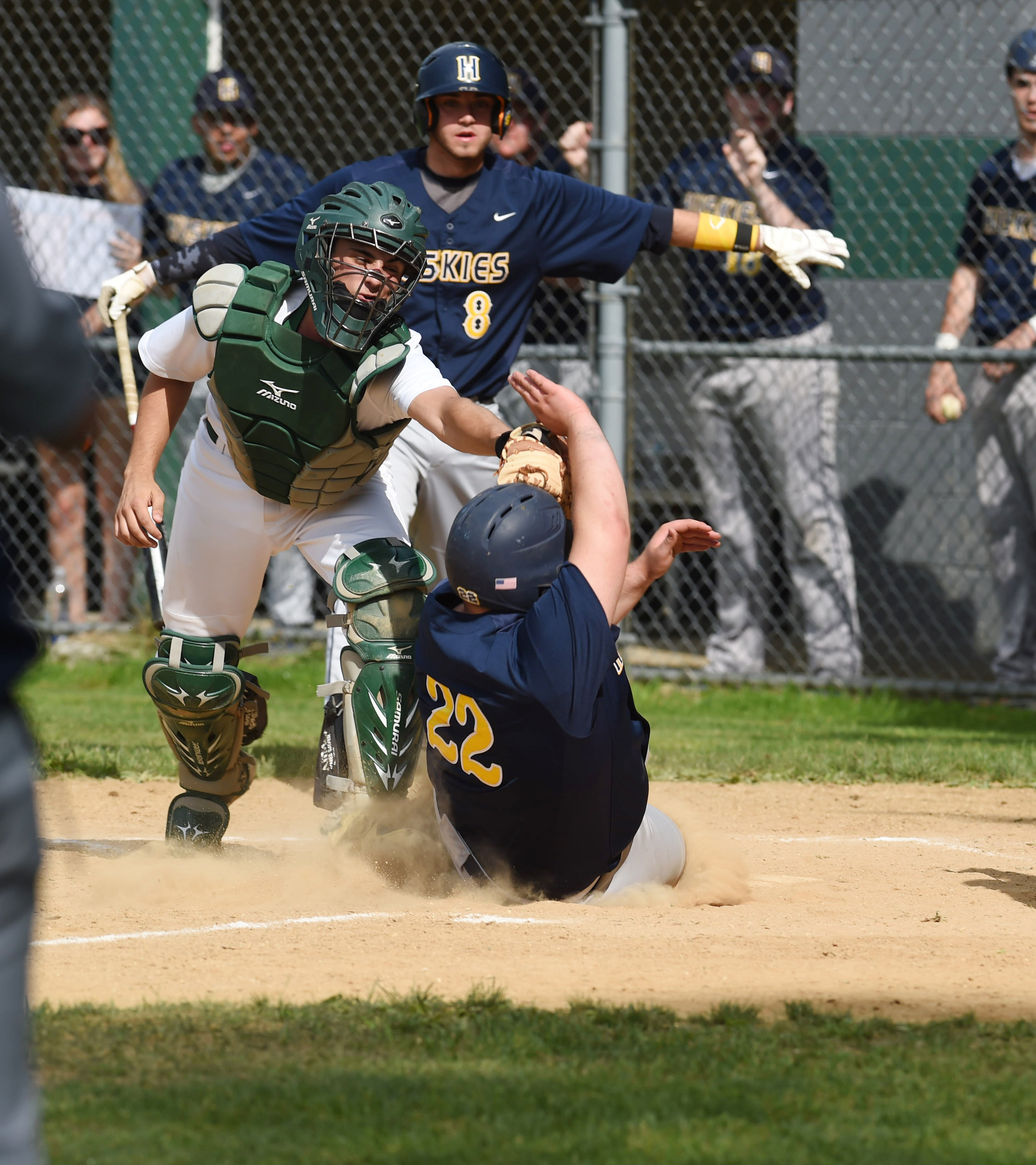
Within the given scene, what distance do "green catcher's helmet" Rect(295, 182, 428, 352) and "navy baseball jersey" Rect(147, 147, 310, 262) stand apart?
4031 mm

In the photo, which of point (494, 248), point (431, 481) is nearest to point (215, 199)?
point (494, 248)

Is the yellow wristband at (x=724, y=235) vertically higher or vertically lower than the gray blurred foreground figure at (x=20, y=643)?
higher

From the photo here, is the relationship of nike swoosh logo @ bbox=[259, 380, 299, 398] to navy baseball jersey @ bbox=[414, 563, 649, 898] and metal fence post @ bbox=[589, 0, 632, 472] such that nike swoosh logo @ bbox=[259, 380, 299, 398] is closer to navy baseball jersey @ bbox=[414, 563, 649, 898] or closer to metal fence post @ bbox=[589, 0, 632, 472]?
navy baseball jersey @ bbox=[414, 563, 649, 898]

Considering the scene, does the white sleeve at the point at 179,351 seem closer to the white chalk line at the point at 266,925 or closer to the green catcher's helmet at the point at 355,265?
the green catcher's helmet at the point at 355,265

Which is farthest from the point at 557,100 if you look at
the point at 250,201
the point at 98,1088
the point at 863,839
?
the point at 98,1088

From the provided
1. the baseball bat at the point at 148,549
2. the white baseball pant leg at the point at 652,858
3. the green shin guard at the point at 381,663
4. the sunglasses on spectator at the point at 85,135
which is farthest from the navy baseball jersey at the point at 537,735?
the sunglasses on spectator at the point at 85,135

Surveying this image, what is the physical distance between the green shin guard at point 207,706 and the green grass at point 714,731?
1.44 meters

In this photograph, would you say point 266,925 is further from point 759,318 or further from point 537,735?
point 759,318

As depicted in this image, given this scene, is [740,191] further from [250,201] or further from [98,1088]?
[98,1088]

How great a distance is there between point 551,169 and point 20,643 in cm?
674

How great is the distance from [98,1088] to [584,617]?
148cm

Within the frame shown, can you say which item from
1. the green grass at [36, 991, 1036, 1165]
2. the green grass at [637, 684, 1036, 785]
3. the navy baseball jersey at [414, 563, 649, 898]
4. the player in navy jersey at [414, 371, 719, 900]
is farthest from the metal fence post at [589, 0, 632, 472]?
the green grass at [36, 991, 1036, 1165]

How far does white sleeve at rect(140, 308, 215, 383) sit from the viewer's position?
182 inches

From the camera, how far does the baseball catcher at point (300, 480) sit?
436cm
